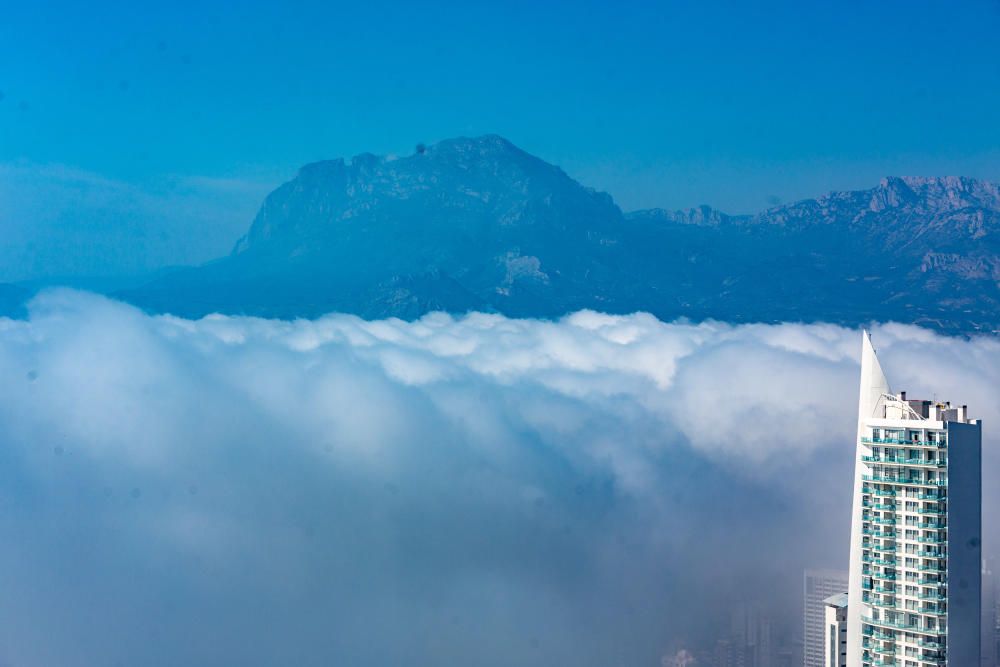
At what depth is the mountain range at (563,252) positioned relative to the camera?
111188mm

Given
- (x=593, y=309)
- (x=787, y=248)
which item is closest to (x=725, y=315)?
(x=593, y=309)

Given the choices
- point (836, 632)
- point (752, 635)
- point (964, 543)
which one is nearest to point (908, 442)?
point (964, 543)

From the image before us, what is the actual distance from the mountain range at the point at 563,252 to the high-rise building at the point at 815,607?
181ft

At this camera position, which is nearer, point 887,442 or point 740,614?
point 887,442

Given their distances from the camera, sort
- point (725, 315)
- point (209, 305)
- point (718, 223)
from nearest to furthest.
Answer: point (209, 305) → point (725, 315) → point (718, 223)

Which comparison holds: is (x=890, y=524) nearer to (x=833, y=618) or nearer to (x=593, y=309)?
(x=833, y=618)

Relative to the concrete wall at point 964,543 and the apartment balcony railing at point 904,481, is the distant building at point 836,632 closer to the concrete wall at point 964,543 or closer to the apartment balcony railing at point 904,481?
the concrete wall at point 964,543

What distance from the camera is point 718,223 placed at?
141000 millimetres

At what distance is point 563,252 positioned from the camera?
12794 centimetres

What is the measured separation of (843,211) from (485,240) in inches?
1797

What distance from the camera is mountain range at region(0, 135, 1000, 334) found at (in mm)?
111188

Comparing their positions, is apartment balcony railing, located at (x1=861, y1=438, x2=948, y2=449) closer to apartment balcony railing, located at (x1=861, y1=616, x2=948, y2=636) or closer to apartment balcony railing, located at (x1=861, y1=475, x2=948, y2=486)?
apartment balcony railing, located at (x1=861, y1=475, x2=948, y2=486)

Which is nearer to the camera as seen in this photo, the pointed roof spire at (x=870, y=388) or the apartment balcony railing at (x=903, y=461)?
the apartment balcony railing at (x=903, y=461)

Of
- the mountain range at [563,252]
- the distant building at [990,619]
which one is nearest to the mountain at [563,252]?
the mountain range at [563,252]
